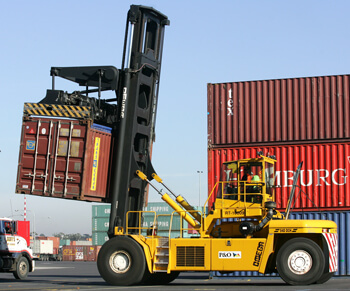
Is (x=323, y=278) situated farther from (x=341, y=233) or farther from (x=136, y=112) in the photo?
(x=136, y=112)

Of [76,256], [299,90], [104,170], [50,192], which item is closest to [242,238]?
→ [104,170]

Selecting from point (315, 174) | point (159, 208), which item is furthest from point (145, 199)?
point (159, 208)

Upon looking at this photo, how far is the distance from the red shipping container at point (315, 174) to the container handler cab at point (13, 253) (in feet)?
24.7

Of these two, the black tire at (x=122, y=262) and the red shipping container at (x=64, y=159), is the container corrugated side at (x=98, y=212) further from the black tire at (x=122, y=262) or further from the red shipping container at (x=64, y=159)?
the black tire at (x=122, y=262)

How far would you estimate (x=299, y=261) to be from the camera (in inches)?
566

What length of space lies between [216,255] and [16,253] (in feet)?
32.3

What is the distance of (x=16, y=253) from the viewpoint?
22.2 metres

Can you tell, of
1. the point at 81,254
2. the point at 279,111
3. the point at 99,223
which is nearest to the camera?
the point at 279,111

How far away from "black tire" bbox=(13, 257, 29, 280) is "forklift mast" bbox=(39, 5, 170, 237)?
21.1ft

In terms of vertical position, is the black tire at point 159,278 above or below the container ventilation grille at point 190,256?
below

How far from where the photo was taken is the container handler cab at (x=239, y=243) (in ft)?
47.2

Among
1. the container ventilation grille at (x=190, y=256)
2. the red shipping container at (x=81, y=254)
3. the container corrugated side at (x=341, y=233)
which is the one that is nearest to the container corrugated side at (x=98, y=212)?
the red shipping container at (x=81, y=254)

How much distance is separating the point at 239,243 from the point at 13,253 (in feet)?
34.1

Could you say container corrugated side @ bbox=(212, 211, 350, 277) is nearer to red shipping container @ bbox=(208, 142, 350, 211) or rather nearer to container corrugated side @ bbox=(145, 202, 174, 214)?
red shipping container @ bbox=(208, 142, 350, 211)
